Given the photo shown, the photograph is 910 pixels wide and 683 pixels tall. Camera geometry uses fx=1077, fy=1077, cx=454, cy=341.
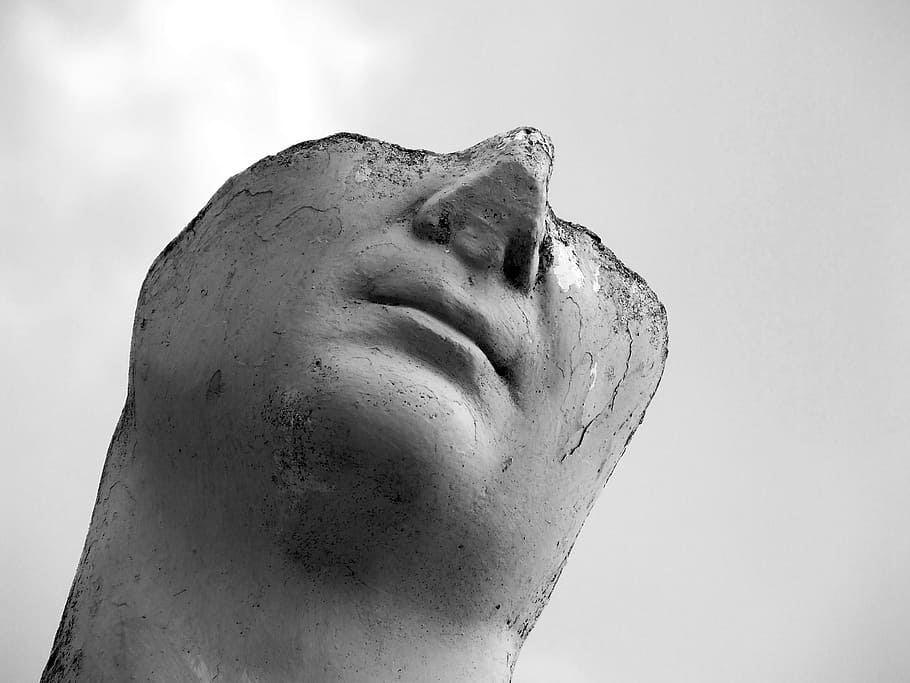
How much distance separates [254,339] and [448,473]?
0.44 meters

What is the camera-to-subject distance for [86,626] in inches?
77.3

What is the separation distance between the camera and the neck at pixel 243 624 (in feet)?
6.08

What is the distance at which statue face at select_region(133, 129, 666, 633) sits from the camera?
1880 mm

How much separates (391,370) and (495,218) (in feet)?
1.31

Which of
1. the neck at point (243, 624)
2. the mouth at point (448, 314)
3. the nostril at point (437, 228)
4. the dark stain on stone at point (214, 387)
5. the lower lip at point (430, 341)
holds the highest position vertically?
the nostril at point (437, 228)

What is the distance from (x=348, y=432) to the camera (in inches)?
72.3

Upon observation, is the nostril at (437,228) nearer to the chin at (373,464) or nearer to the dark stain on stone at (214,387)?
the chin at (373,464)

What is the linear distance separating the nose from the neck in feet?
2.10

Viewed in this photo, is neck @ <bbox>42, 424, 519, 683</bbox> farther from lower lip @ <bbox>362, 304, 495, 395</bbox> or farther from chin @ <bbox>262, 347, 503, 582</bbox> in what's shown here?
lower lip @ <bbox>362, 304, 495, 395</bbox>

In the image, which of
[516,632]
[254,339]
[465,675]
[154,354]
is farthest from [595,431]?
[154,354]

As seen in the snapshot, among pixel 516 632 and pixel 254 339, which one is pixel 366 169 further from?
pixel 516 632

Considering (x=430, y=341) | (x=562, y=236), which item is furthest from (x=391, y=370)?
(x=562, y=236)

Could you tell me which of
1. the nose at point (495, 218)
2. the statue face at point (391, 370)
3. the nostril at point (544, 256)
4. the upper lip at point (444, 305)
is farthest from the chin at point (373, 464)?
the nostril at point (544, 256)

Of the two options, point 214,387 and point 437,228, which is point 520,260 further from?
point 214,387
